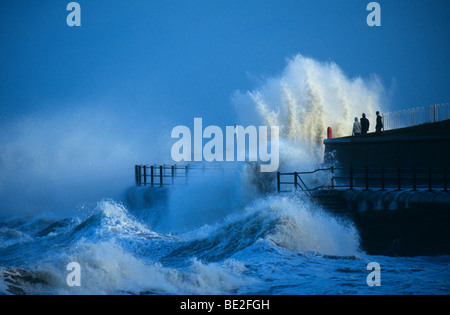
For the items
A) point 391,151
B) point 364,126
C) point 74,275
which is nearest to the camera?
point 74,275

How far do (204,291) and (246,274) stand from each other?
1.78 m

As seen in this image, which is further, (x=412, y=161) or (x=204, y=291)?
(x=412, y=161)

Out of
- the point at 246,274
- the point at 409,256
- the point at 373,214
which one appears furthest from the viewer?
the point at 373,214

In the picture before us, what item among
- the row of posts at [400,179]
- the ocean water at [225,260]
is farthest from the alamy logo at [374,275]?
the row of posts at [400,179]

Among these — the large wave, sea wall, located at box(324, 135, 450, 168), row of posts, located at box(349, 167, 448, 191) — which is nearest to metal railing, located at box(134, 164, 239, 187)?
the large wave

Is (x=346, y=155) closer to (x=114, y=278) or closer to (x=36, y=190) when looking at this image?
(x=114, y=278)

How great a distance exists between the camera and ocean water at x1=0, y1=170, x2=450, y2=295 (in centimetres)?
1210

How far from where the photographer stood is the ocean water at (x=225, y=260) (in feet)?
39.7

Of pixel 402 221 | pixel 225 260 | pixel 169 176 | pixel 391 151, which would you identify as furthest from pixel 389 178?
pixel 169 176

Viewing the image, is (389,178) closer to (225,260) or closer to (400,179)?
(400,179)

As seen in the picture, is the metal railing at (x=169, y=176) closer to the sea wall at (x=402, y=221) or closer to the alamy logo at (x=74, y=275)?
the sea wall at (x=402, y=221)

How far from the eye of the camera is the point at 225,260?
586 inches

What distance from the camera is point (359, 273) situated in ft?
44.9
